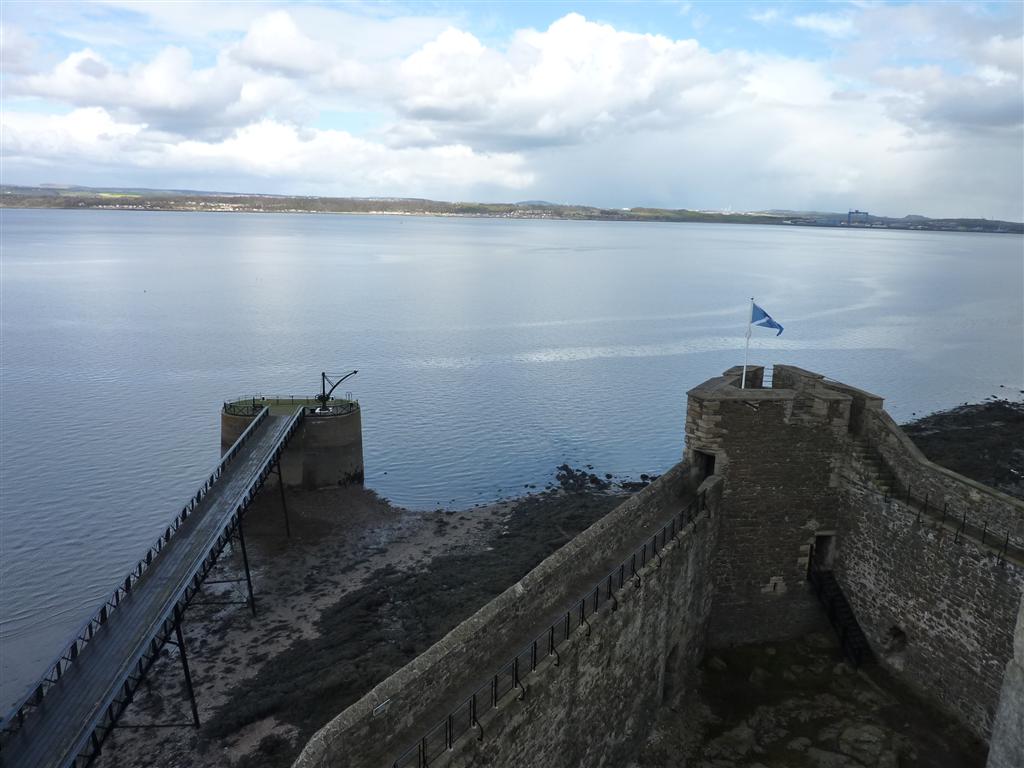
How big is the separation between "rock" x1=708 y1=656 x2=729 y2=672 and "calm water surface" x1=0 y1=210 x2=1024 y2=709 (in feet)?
52.7

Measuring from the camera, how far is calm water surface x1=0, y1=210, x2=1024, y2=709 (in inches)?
1134

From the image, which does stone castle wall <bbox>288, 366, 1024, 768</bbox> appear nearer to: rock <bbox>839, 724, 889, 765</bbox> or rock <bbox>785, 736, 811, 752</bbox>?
rock <bbox>839, 724, 889, 765</bbox>

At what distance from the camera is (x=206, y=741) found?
15594 millimetres

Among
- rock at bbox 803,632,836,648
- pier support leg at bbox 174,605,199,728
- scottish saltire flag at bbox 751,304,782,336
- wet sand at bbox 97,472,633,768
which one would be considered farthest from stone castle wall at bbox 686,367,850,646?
pier support leg at bbox 174,605,199,728

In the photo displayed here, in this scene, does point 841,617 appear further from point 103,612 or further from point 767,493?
point 103,612

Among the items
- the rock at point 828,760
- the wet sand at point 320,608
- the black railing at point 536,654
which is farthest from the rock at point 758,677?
the wet sand at point 320,608

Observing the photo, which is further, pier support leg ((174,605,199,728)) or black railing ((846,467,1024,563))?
pier support leg ((174,605,199,728))

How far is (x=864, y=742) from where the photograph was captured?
13141mm

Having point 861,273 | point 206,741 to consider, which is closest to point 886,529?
point 206,741

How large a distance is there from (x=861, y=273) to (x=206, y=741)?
143436 mm

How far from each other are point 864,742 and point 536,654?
22.8 feet

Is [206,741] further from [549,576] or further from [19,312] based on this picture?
[19,312]

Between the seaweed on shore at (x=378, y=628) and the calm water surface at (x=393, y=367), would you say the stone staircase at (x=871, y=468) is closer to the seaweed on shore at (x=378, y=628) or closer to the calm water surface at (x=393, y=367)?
the seaweed on shore at (x=378, y=628)

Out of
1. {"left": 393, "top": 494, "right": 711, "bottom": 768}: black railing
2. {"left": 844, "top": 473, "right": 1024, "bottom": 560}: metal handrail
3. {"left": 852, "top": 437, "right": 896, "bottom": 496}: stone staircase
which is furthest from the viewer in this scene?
{"left": 852, "top": 437, "right": 896, "bottom": 496}: stone staircase
